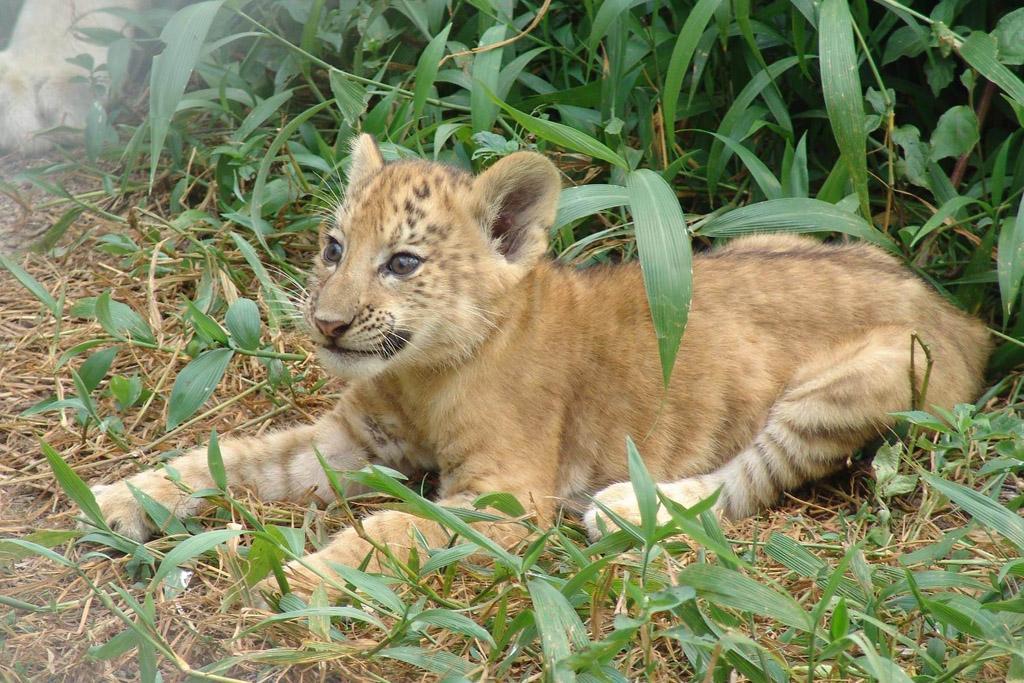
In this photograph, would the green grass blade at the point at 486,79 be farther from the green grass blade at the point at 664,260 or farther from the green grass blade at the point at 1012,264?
the green grass blade at the point at 1012,264

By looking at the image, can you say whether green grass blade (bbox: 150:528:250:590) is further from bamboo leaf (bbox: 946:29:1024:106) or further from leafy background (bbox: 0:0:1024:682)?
bamboo leaf (bbox: 946:29:1024:106)

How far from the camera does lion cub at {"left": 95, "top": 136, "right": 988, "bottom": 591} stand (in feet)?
14.3

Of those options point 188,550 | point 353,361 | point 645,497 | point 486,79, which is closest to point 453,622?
point 645,497

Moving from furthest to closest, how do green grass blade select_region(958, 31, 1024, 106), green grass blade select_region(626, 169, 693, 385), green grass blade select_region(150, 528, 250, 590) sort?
green grass blade select_region(958, 31, 1024, 106), green grass blade select_region(626, 169, 693, 385), green grass blade select_region(150, 528, 250, 590)

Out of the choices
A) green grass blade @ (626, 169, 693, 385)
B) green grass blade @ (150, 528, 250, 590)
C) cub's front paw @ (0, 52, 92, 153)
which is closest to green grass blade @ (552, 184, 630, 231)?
green grass blade @ (626, 169, 693, 385)

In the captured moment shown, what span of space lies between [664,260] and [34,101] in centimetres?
389

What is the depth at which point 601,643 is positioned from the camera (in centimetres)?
295

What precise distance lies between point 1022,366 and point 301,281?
3320 mm

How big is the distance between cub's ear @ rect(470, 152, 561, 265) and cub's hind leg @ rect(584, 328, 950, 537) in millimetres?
1025

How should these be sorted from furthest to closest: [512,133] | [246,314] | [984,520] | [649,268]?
[512,133] < [246,314] < [649,268] < [984,520]

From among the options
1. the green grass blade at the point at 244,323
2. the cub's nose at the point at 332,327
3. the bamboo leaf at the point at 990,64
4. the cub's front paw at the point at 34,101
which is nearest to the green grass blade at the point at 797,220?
the bamboo leaf at the point at 990,64

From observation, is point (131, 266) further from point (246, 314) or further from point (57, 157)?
point (246, 314)

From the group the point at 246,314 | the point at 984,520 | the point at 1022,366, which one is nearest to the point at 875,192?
the point at 1022,366

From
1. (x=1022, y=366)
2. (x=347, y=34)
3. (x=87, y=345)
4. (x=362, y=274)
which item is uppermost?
(x=347, y=34)
